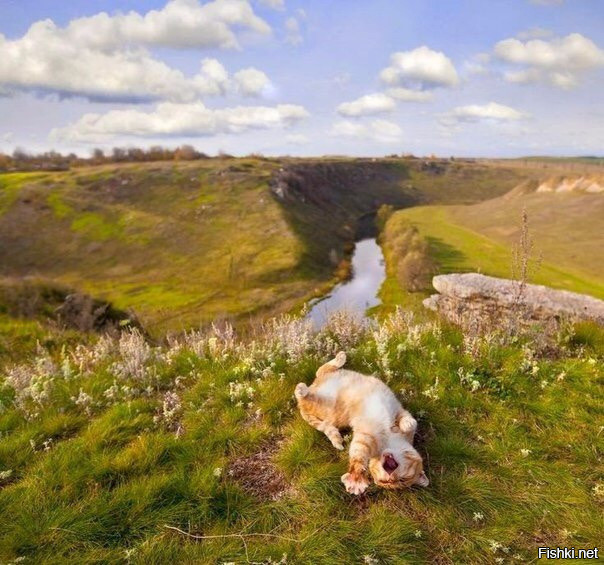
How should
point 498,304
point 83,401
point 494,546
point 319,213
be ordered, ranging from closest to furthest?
point 494,546 → point 83,401 → point 498,304 → point 319,213

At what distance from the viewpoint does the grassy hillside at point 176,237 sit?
94375 mm

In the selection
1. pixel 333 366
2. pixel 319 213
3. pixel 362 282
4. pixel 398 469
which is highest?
pixel 333 366

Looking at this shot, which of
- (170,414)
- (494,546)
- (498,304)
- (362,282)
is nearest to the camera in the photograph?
(494,546)

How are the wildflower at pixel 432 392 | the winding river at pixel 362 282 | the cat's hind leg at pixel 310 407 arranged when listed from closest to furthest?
the cat's hind leg at pixel 310 407 → the wildflower at pixel 432 392 → the winding river at pixel 362 282

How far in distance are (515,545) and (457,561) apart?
0.72 m

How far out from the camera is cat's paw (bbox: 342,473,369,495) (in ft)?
16.9

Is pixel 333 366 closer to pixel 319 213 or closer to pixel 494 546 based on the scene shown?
pixel 494 546

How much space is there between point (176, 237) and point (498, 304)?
377 feet

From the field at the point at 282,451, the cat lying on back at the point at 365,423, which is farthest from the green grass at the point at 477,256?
the cat lying on back at the point at 365,423

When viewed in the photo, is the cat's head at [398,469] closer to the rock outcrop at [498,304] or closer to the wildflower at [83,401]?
the rock outcrop at [498,304]

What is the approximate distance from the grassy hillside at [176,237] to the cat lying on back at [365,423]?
69463 millimetres

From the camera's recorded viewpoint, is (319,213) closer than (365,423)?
No

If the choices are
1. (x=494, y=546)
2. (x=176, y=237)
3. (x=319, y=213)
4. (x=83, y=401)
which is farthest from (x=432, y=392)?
(x=319, y=213)

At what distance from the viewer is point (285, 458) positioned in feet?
19.3
